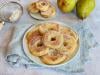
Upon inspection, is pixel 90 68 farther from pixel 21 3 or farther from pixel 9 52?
pixel 21 3

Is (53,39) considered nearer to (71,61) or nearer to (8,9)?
(71,61)

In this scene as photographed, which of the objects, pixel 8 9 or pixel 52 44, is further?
pixel 8 9

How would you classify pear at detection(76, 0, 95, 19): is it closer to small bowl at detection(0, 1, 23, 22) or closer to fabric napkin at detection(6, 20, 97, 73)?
fabric napkin at detection(6, 20, 97, 73)

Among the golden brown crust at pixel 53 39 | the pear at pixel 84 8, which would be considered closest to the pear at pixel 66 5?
the pear at pixel 84 8

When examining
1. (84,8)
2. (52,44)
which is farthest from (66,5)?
(52,44)

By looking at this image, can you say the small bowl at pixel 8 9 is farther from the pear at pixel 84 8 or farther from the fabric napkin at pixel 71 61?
the pear at pixel 84 8

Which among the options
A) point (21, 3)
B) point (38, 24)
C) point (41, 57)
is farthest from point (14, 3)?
point (41, 57)
